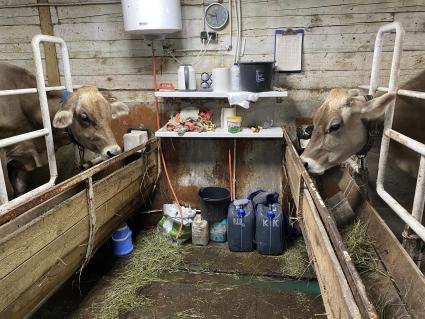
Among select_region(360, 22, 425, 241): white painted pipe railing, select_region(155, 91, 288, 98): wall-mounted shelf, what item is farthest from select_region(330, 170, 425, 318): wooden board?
select_region(155, 91, 288, 98): wall-mounted shelf

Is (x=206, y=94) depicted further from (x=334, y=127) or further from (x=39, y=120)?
(x=39, y=120)

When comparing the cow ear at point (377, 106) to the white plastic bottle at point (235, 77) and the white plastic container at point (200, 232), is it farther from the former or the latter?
the white plastic container at point (200, 232)

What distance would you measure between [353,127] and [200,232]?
1611mm

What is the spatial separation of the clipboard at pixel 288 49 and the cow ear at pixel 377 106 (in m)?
1.02

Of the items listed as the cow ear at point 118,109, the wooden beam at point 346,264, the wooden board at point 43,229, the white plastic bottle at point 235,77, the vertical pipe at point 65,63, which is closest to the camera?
the wooden beam at point 346,264

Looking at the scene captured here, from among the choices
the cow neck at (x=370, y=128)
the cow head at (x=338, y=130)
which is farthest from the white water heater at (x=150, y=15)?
the cow neck at (x=370, y=128)

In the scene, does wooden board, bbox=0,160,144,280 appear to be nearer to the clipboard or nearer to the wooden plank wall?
the wooden plank wall

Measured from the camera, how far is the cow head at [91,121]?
8.66 feet

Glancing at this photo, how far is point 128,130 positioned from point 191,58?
3.12 ft

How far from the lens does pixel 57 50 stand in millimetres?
3279

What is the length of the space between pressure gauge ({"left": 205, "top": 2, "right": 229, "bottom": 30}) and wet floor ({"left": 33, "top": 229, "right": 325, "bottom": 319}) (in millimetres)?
2091

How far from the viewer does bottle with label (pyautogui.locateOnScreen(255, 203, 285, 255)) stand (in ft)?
9.14

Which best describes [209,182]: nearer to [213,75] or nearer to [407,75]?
[213,75]

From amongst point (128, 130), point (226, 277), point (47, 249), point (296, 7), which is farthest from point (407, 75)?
point (47, 249)
